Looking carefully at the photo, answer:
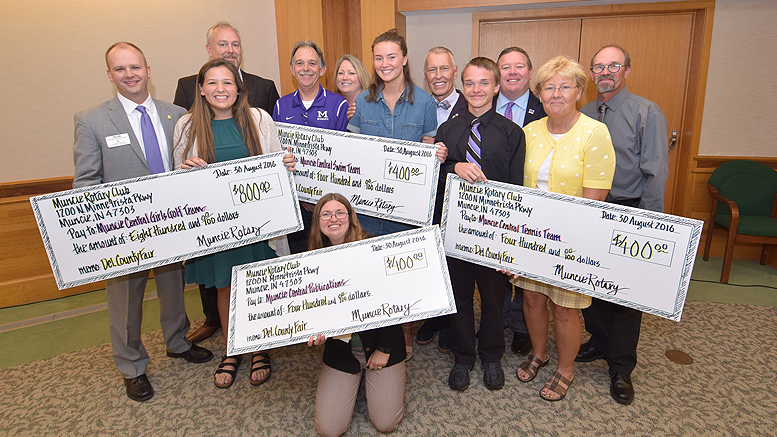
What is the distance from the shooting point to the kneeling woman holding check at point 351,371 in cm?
216

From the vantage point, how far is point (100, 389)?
2.61 meters

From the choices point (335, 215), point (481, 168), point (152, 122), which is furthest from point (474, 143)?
point (152, 122)

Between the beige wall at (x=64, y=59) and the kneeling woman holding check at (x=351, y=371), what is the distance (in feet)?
9.85

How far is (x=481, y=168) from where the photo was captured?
2.28m

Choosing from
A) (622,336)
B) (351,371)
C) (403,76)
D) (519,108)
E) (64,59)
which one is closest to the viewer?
(351,371)

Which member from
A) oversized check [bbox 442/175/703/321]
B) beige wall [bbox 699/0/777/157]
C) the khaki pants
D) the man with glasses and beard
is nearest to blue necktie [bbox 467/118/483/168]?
oversized check [bbox 442/175/703/321]

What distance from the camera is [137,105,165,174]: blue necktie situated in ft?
7.66

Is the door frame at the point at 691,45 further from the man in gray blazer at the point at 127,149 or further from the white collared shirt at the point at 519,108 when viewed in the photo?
the man in gray blazer at the point at 127,149

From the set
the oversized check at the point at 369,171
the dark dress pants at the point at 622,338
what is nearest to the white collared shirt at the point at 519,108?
the oversized check at the point at 369,171

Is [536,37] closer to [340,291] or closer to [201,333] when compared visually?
[340,291]

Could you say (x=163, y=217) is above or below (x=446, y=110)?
below

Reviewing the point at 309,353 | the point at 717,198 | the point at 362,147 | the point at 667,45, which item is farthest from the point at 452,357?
the point at 667,45

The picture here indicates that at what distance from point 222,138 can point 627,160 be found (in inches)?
89.1

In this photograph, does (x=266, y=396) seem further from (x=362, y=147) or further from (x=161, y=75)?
(x=161, y=75)
